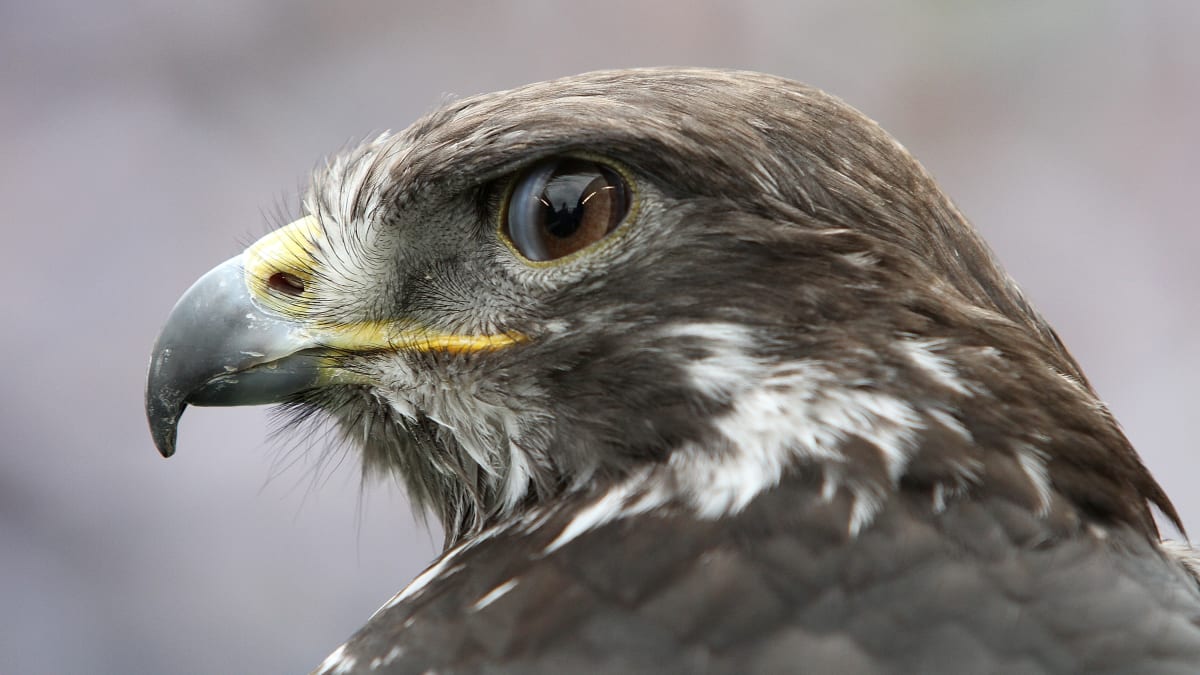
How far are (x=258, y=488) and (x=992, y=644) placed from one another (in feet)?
11.2

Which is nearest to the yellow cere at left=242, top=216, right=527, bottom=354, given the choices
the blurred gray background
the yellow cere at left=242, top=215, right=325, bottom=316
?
the yellow cere at left=242, top=215, right=325, bottom=316

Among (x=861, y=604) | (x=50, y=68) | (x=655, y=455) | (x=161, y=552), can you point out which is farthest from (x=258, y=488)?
(x=861, y=604)

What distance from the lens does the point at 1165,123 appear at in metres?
5.77

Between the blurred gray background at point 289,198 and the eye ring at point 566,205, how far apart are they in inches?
77.6

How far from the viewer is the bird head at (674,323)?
1.70 meters

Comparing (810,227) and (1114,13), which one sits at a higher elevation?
(810,227)

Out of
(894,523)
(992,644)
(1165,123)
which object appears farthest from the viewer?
(1165,123)

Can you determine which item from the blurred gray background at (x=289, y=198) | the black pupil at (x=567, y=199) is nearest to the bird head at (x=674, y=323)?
the black pupil at (x=567, y=199)

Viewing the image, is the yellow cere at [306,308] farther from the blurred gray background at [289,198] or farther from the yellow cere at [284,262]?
the blurred gray background at [289,198]

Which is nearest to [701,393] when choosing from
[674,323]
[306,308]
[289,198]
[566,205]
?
[674,323]

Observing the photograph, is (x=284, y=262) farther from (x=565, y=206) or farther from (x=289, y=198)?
(x=289, y=198)

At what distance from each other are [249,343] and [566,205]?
0.52 meters

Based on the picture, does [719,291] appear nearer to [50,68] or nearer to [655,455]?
[655,455]

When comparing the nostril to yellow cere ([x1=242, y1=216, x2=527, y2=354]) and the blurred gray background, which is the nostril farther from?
the blurred gray background
